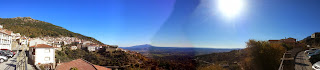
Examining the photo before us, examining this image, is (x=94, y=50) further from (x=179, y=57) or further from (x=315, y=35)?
(x=315, y=35)

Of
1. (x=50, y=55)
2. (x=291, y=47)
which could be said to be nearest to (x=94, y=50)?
(x=50, y=55)

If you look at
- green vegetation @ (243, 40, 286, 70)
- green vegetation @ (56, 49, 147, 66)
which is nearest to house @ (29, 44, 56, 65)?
green vegetation @ (56, 49, 147, 66)

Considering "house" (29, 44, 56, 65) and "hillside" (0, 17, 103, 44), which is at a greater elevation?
"hillside" (0, 17, 103, 44)

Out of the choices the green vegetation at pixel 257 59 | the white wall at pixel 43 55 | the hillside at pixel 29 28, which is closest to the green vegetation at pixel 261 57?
the green vegetation at pixel 257 59

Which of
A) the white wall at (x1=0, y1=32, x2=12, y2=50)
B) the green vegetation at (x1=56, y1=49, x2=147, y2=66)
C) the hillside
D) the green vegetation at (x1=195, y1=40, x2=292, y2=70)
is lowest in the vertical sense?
the green vegetation at (x1=56, y1=49, x2=147, y2=66)

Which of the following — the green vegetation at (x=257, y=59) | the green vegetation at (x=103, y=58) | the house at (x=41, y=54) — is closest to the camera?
the house at (x=41, y=54)

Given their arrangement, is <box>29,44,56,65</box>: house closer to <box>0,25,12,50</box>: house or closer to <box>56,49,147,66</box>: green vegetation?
<box>56,49,147,66</box>: green vegetation

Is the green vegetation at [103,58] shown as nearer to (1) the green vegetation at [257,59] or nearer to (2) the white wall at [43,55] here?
(2) the white wall at [43,55]

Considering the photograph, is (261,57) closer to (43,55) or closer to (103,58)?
→ (43,55)
